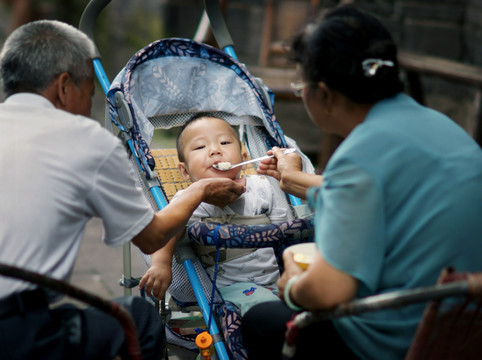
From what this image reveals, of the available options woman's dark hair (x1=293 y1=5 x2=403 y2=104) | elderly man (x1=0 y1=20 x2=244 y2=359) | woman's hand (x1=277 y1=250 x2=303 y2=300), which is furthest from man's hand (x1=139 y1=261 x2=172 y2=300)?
woman's dark hair (x1=293 y1=5 x2=403 y2=104)

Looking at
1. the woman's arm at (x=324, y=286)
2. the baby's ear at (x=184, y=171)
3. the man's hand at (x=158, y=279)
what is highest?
the woman's arm at (x=324, y=286)

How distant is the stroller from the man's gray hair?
0.73m

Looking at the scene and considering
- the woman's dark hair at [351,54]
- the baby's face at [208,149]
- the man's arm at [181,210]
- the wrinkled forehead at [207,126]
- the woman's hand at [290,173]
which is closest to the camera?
the woman's dark hair at [351,54]

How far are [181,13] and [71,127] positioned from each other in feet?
25.7

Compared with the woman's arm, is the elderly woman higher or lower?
higher

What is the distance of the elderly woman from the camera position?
1668mm

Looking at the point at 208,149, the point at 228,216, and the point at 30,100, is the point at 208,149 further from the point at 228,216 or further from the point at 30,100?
the point at 30,100

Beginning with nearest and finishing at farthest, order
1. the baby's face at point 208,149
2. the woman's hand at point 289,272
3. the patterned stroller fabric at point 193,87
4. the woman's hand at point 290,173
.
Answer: the woman's hand at point 289,272 < the woman's hand at point 290,173 < the baby's face at point 208,149 < the patterned stroller fabric at point 193,87

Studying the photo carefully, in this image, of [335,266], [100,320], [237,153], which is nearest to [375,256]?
[335,266]

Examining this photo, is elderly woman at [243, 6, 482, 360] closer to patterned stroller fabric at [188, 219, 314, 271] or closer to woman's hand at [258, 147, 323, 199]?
patterned stroller fabric at [188, 219, 314, 271]

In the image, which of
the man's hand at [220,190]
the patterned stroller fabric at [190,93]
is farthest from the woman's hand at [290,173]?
the patterned stroller fabric at [190,93]

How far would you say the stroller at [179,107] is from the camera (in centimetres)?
283

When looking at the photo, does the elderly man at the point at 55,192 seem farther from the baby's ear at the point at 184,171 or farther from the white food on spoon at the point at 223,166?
the baby's ear at the point at 184,171

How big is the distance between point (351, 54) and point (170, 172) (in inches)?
65.7
